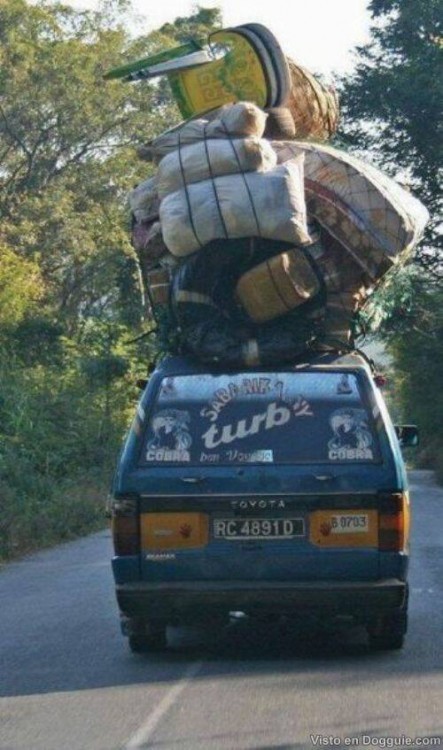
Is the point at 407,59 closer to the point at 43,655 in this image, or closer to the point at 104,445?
the point at 104,445

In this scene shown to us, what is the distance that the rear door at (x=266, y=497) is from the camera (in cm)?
930

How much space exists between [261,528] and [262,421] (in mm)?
694

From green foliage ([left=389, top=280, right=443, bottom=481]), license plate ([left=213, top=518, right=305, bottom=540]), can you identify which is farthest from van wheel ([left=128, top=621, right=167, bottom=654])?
green foliage ([left=389, top=280, right=443, bottom=481])

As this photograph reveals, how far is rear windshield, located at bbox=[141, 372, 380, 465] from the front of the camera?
9.49m

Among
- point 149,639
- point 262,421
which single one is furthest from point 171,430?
point 149,639

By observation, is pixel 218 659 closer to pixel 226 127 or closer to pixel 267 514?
pixel 267 514

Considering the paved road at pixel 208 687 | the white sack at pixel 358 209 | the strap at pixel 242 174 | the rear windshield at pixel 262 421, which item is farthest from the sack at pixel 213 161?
the paved road at pixel 208 687

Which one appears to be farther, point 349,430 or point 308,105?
point 308,105

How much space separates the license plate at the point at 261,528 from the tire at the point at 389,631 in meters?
0.78

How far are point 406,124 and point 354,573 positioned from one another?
1272 inches

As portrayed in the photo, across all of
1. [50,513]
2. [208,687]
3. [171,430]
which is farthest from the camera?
[50,513]

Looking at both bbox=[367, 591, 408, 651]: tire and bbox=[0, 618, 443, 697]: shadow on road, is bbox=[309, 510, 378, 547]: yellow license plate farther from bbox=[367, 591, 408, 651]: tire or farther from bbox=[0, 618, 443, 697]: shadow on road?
bbox=[0, 618, 443, 697]: shadow on road

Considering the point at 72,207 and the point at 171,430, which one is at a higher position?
the point at 72,207

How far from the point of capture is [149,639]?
9.88m
